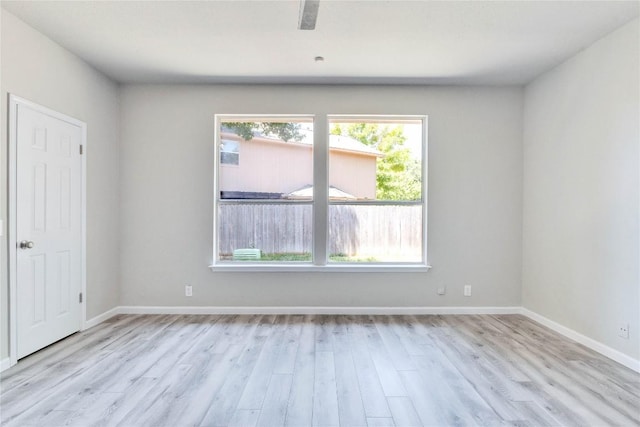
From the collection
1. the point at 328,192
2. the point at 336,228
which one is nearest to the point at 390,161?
the point at 328,192

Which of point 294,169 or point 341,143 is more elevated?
point 341,143

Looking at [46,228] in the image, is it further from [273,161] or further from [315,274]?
[315,274]

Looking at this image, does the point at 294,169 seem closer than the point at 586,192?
No

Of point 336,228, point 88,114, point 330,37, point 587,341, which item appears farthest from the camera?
point 336,228

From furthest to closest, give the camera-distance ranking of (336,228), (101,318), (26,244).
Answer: (336,228) → (101,318) → (26,244)

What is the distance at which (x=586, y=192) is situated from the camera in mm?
3221

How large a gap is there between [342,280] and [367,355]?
1.30 meters

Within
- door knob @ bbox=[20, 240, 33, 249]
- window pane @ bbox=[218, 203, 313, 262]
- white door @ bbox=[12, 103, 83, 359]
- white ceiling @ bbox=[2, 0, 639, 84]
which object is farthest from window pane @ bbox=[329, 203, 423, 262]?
door knob @ bbox=[20, 240, 33, 249]

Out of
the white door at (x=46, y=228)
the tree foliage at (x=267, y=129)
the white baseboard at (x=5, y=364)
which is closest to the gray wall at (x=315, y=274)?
the tree foliage at (x=267, y=129)

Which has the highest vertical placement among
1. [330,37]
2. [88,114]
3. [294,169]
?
[330,37]

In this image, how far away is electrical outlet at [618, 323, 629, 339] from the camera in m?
2.79

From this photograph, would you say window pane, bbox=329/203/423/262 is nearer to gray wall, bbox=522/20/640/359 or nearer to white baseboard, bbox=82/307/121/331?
gray wall, bbox=522/20/640/359

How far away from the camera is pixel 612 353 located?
9.51 feet

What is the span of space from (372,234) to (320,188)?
34.5 inches
